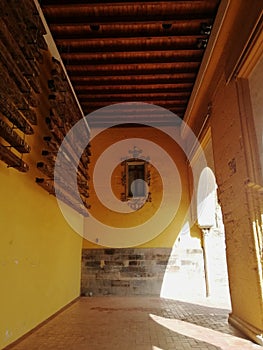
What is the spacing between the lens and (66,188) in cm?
442

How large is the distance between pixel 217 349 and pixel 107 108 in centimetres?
500

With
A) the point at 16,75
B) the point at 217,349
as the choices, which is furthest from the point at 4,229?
the point at 217,349

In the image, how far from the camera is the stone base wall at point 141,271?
18.9 feet

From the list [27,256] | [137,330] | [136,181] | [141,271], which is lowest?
[137,330]

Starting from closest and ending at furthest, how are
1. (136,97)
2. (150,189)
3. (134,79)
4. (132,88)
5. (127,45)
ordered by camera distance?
(127,45) → (134,79) → (132,88) → (136,97) → (150,189)

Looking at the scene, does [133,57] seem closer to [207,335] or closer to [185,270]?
[207,335]

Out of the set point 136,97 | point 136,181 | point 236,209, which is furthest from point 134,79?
point 236,209

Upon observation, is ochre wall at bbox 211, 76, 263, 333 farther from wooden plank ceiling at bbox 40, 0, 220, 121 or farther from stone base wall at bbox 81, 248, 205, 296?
stone base wall at bbox 81, 248, 205, 296

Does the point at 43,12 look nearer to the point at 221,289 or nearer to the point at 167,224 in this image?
the point at 167,224

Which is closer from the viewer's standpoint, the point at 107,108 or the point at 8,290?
the point at 8,290


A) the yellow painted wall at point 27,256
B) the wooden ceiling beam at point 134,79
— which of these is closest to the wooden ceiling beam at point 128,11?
the wooden ceiling beam at point 134,79

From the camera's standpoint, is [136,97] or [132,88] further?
[136,97]

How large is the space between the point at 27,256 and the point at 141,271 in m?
3.35

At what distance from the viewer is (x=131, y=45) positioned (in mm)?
4309
